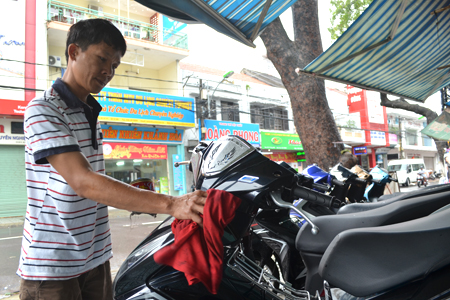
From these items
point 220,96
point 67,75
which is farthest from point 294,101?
point 220,96

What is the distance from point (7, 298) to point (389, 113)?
29505mm

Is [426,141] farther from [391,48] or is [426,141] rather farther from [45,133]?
[45,133]

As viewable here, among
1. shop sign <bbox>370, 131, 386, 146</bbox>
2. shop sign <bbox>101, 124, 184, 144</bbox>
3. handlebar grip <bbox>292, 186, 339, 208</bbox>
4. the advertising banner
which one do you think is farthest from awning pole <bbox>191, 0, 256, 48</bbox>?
shop sign <bbox>370, 131, 386, 146</bbox>

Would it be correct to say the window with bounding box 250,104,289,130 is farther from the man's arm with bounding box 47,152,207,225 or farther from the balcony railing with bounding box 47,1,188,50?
the man's arm with bounding box 47,152,207,225

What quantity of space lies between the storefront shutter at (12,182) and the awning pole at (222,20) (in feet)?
36.2

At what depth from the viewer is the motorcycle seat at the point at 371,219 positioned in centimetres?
154

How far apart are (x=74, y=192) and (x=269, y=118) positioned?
724 inches

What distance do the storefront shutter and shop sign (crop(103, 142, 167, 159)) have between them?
2.90 m

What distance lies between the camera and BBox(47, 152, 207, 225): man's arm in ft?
3.23

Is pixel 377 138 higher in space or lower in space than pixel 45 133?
higher

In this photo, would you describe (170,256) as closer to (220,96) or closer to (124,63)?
(124,63)

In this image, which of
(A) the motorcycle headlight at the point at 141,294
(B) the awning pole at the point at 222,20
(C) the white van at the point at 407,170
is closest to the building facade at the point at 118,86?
(B) the awning pole at the point at 222,20

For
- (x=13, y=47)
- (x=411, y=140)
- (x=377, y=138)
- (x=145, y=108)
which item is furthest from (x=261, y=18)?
(x=411, y=140)

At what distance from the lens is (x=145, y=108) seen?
43.2 feet
